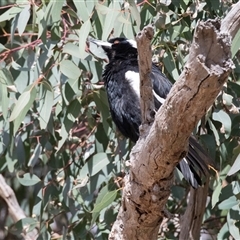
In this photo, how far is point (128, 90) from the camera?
2.51 m

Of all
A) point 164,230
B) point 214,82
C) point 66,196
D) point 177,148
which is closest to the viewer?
point 214,82

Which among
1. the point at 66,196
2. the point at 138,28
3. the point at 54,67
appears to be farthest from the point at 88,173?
the point at 138,28

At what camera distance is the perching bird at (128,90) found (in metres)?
2.26

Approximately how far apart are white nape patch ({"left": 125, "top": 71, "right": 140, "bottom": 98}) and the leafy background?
0.32ft

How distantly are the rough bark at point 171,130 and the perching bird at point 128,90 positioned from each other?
Result: 40cm

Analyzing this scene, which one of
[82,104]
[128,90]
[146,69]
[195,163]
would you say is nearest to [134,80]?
[128,90]

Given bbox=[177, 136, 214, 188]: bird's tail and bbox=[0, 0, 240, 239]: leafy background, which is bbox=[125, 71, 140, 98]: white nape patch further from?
bbox=[177, 136, 214, 188]: bird's tail

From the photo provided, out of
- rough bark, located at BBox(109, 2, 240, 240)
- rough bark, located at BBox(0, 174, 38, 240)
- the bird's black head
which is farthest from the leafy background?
rough bark, located at BBox(0, 174, 38, 240)

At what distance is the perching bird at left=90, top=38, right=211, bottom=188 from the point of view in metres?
2.26

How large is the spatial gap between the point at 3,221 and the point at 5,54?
1785 millimetres

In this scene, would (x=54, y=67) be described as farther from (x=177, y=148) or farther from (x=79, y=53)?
(x=177, y=148)

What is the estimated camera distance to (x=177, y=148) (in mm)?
1585

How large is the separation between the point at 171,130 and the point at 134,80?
1000mm

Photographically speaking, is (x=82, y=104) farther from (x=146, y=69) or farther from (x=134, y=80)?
(x=146, y=69)
